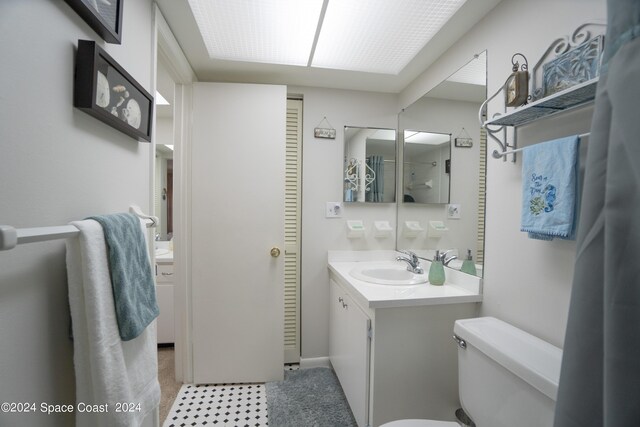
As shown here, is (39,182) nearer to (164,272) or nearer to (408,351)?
(408,351)

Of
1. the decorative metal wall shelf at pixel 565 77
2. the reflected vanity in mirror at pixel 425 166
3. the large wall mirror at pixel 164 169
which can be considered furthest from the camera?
the large wall mirror at pixel 164 169

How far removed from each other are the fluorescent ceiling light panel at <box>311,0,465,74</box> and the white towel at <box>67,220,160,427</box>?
1377 millimetres

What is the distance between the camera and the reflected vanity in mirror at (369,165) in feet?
6.59

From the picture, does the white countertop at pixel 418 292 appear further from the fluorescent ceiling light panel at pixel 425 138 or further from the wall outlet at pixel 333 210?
the fluorescent ceiling light panel at pixel 425 138

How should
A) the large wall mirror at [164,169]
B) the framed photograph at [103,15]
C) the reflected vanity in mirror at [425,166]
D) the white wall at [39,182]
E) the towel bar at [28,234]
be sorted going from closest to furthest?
the towel bar at [28,234] < the white wall at [39,182] < the framed photograph at [103,15] < the reflected vanity in mirror at [425,166] < the large wall mirror at [164,169]

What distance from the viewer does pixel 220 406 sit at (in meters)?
1.56

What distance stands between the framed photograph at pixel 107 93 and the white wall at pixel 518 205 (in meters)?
1.55

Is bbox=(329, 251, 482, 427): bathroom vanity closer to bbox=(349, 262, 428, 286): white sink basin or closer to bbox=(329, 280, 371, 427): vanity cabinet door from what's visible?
bbox=(329, 280, 371, 427): vanity cabinet door

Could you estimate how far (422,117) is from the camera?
1.81 meters

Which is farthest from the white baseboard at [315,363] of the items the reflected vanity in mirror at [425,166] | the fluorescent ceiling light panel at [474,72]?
the fluorescent ceiling light panel at [474,72]

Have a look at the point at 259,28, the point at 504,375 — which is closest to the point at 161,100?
the point at 259,28

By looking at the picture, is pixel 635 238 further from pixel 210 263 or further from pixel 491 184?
pixel 210 263

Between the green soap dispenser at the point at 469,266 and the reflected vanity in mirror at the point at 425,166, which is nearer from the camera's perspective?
the green soap dispenser at the point at 469,266

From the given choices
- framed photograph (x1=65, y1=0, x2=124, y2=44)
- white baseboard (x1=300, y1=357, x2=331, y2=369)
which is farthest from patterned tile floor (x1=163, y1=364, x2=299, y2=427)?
framed photograph (x1=65, y1=0, x2=124, y2=44)
